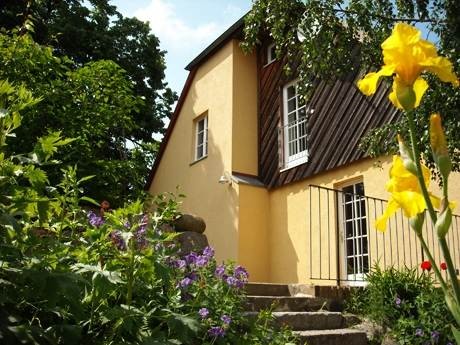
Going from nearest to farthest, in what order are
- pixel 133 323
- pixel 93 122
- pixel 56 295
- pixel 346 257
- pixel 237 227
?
pixel 56 295
pixel 133 323
pixel 93 122
pixel 346 257
pixel 237 227

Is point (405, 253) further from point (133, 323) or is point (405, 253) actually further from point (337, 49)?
point (133, 323)

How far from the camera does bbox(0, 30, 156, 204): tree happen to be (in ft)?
22.0

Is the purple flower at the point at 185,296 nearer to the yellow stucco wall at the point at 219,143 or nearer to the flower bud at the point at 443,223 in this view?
the flower bud at the point at 443,223

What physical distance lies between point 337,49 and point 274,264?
5.30 m

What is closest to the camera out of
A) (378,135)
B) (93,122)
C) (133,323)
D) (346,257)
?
(133,323)

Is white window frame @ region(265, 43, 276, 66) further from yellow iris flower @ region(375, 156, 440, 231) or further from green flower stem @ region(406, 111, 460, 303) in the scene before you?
green flower stem @ region(406, 111, 460, 303)

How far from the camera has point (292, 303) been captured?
518 centimetres

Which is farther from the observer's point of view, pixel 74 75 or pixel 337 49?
pixel 74 75

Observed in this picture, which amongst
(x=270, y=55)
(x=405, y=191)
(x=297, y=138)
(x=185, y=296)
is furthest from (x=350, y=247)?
(x=405, y=191)

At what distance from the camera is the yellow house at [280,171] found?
779 cm

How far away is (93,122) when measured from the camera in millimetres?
7359

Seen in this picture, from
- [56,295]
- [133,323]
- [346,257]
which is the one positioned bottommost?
[133,323]

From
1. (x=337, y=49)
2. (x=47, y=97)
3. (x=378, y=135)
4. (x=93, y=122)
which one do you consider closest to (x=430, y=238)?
(x=378, y=135)

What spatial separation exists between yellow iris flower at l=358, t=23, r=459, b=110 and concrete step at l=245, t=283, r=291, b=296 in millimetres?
4872
